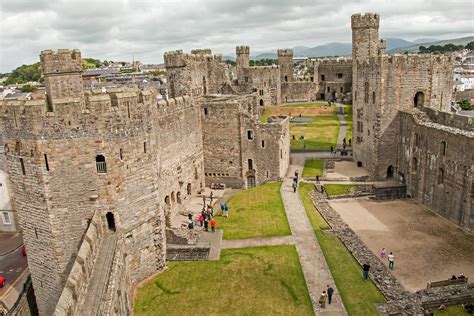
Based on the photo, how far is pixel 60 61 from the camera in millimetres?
20188

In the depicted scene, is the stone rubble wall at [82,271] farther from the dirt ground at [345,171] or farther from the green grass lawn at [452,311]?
the dirt ground at [345,171]

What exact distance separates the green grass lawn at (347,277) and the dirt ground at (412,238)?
1.90 m

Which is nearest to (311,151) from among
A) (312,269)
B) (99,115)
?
(312,269)

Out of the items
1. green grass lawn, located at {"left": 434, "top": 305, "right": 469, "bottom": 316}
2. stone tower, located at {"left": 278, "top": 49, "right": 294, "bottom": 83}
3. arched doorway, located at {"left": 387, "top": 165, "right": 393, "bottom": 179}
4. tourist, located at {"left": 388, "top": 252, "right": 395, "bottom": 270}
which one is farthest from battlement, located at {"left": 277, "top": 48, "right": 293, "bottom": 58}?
green grass lawn, located at {"left": 434, "top": 305, "right": 469, "bottom": 316}

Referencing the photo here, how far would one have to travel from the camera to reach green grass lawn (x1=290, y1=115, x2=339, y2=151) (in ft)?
159

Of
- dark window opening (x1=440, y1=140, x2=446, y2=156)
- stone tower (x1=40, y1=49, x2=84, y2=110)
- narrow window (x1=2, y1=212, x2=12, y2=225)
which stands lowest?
narrow window (x1=2, y1=212, x2=12, y2=225)

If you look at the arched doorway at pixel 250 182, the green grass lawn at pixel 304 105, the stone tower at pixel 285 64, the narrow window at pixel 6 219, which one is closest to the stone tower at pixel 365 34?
the arched doorway at pixel 250 182

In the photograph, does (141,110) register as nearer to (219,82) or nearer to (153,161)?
(153,161)

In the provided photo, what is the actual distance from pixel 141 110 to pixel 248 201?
602 inches

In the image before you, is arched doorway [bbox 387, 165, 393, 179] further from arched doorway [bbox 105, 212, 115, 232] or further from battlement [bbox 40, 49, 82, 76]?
battlement [bbox 40, 49, 82, 76]

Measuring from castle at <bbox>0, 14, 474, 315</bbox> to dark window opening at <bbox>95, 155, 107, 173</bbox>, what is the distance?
44mm

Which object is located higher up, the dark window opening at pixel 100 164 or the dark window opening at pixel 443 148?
the dark window opening at pixel 100 164

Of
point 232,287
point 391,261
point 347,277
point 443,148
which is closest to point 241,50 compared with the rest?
point 443,148

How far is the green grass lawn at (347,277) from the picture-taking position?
61.3ft
